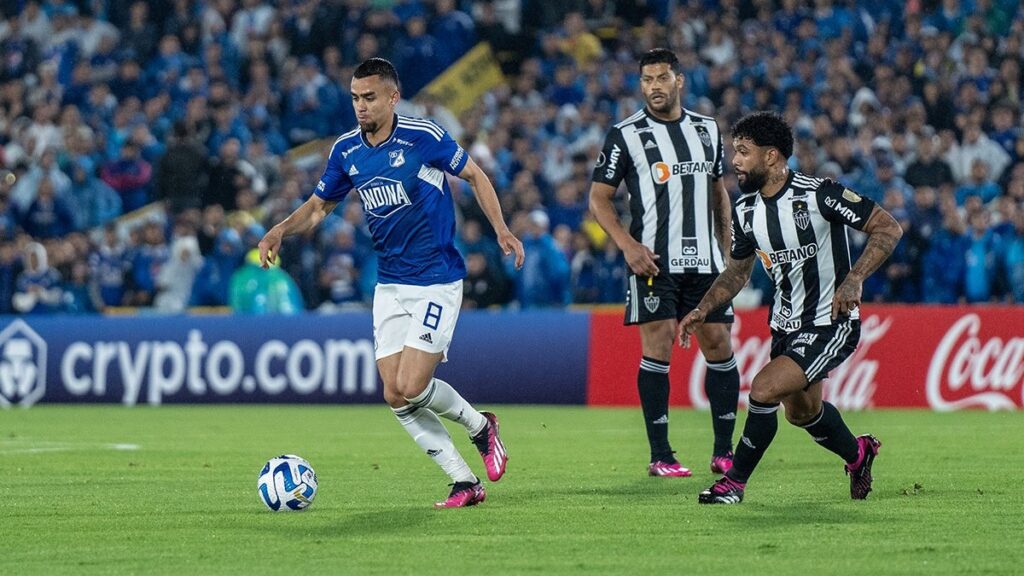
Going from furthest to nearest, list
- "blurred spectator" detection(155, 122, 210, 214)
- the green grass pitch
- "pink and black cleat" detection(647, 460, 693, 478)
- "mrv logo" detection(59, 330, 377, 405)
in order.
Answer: "blurred spectator" detection(155, 122, 210, 214) → "mrv logo" detection(59, 330, 377, 405) → "pink and black cleat" detection(647, 460, 693, 478) → the green grass pitch

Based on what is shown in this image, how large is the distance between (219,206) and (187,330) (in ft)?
10.5

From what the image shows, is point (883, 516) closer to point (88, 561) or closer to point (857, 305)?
point (857, 305)

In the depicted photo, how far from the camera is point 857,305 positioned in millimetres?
8133

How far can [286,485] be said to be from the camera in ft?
27.5

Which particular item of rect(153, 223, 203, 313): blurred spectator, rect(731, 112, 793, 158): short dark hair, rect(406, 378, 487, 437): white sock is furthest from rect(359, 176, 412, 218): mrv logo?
rect(153, 223, 203, 313): blurred spectator

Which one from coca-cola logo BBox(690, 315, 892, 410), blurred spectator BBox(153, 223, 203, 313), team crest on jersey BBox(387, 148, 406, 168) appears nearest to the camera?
team crest on jersey BBox(387, 148, 406, 168)

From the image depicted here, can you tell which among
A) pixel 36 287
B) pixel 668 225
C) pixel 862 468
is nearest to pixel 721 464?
pixel 668 225

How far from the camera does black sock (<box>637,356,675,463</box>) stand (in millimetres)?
10156

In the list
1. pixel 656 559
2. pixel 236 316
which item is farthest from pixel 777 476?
pixel 236 316

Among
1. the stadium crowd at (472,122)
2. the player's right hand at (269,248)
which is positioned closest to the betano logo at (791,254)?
the player's right hand at (269,248)

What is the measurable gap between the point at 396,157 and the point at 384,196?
21cm

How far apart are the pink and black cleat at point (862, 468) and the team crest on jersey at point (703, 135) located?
2.53 m

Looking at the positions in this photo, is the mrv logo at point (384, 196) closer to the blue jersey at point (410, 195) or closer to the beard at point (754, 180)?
→ the blue jersey at point (410, 195)

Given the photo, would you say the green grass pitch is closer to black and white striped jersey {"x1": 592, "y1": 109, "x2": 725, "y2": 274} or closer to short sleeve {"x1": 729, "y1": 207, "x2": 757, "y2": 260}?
short sleeve {"x1": 729, "y1": 207, "x2": 757, "y2": 260}
